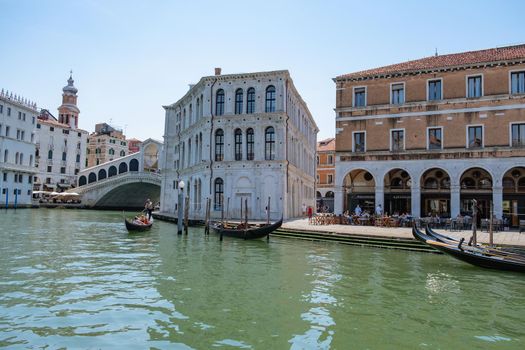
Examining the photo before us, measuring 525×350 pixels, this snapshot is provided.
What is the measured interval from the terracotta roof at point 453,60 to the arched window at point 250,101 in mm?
6240

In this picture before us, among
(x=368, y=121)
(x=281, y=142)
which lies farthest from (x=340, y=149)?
(x=281, y=142)

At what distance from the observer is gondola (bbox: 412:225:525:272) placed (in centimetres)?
1045

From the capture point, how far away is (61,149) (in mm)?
56625

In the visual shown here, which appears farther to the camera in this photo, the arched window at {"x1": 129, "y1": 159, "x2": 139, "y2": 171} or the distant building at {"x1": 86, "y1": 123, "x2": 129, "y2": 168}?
the distant building at {"x1": 86, "y1": 123, "x2": 129, "y2": 168}

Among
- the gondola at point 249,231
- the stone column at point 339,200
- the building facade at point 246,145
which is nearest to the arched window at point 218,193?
the building facade at point 246,145

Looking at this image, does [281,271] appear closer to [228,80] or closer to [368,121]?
[368,121]

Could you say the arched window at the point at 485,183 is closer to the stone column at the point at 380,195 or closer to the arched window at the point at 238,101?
the stone column at the point at 380,195

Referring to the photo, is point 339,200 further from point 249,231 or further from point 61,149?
point 61,149

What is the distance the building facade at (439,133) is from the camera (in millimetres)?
18547

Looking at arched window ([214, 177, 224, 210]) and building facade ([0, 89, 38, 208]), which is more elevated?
building facade ([0, 89, 38, 208])

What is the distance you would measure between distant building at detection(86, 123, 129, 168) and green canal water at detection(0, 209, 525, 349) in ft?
172

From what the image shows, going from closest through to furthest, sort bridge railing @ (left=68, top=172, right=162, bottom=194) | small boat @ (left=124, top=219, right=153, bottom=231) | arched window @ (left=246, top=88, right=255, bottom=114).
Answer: small boat @ (left=124, top=219, right=153, bottom=231) < arched window @ (left=246, top=88, right=255, bottom=114) < bridge railing @ (left=68, top=172, right=162, bottom=194)

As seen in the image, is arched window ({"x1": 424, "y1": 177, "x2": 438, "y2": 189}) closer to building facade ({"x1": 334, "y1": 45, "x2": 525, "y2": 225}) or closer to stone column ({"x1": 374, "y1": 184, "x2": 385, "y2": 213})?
building facade ({"x1": 334, "y1": 45, "x2": 525, "y2": 225})

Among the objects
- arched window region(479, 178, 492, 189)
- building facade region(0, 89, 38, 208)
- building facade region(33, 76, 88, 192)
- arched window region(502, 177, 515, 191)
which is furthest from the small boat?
building facade region(33, 76, 88, 192)
